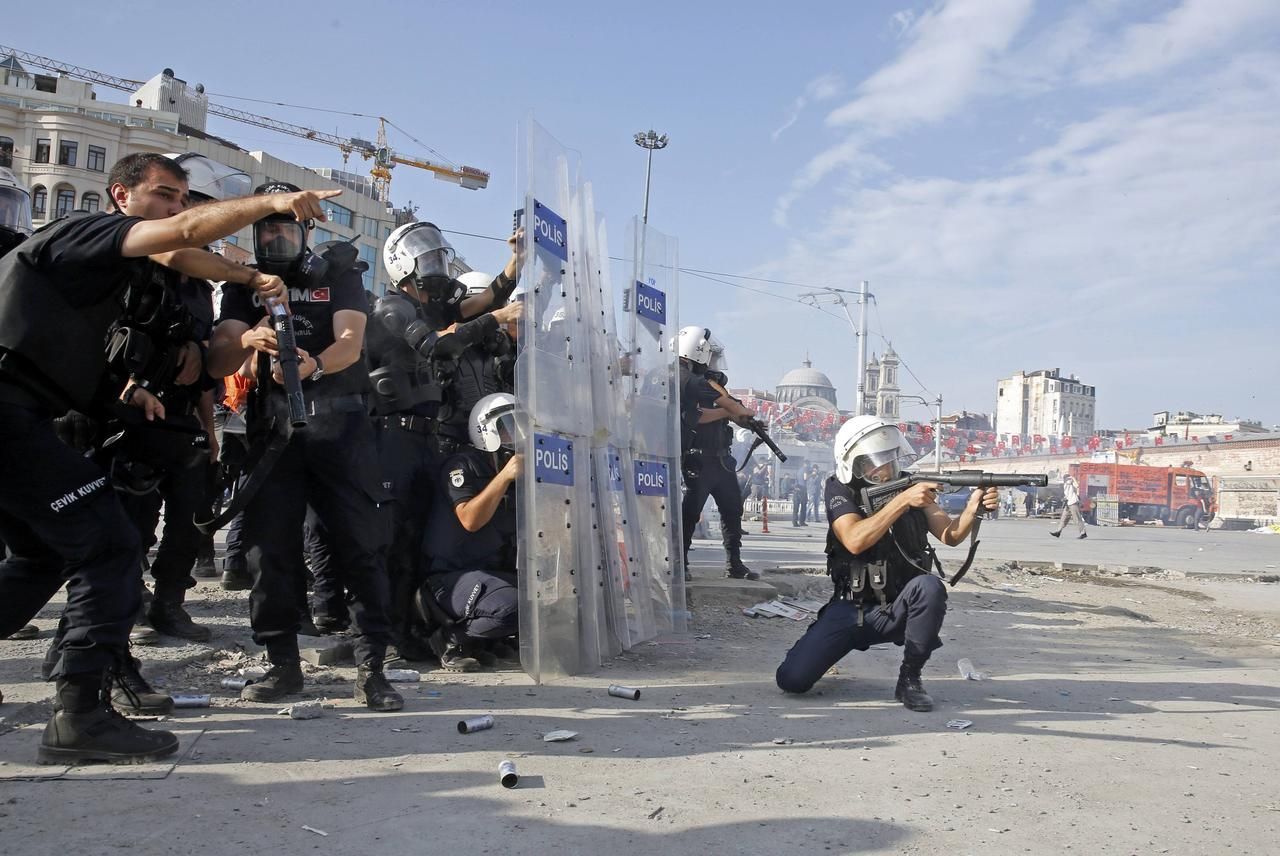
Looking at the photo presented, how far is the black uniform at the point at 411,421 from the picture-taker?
4832 millimetres

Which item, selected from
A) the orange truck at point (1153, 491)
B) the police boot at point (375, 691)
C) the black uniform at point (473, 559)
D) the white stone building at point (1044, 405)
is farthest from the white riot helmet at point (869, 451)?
the white stone building at point (1044, 405)

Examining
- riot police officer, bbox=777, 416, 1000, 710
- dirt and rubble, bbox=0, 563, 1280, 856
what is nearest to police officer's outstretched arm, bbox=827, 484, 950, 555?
riot police officer, bbox=777, 416, 1000, 710

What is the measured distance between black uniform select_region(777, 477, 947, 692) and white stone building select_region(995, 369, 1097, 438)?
125282 mm

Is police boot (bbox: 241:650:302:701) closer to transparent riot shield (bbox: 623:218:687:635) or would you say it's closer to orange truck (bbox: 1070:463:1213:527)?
transparent riot shield (bbox: 623:218:687:635)

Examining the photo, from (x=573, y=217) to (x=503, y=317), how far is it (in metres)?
0.65

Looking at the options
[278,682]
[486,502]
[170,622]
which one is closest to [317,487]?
[278,682]

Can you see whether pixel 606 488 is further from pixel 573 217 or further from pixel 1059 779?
pixel 1059 779

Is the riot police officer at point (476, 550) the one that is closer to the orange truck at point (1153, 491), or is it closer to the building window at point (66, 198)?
the orange truck at point (1153, 491)

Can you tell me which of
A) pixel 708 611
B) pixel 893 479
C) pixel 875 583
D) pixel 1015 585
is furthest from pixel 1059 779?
pixel 1015 585

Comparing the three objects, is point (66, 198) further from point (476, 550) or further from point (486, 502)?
point (486, 502)

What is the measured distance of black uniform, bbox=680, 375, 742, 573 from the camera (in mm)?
7957

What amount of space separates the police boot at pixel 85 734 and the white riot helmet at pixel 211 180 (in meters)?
1.86

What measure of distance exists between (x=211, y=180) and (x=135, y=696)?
196cm

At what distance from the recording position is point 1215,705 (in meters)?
4.48
